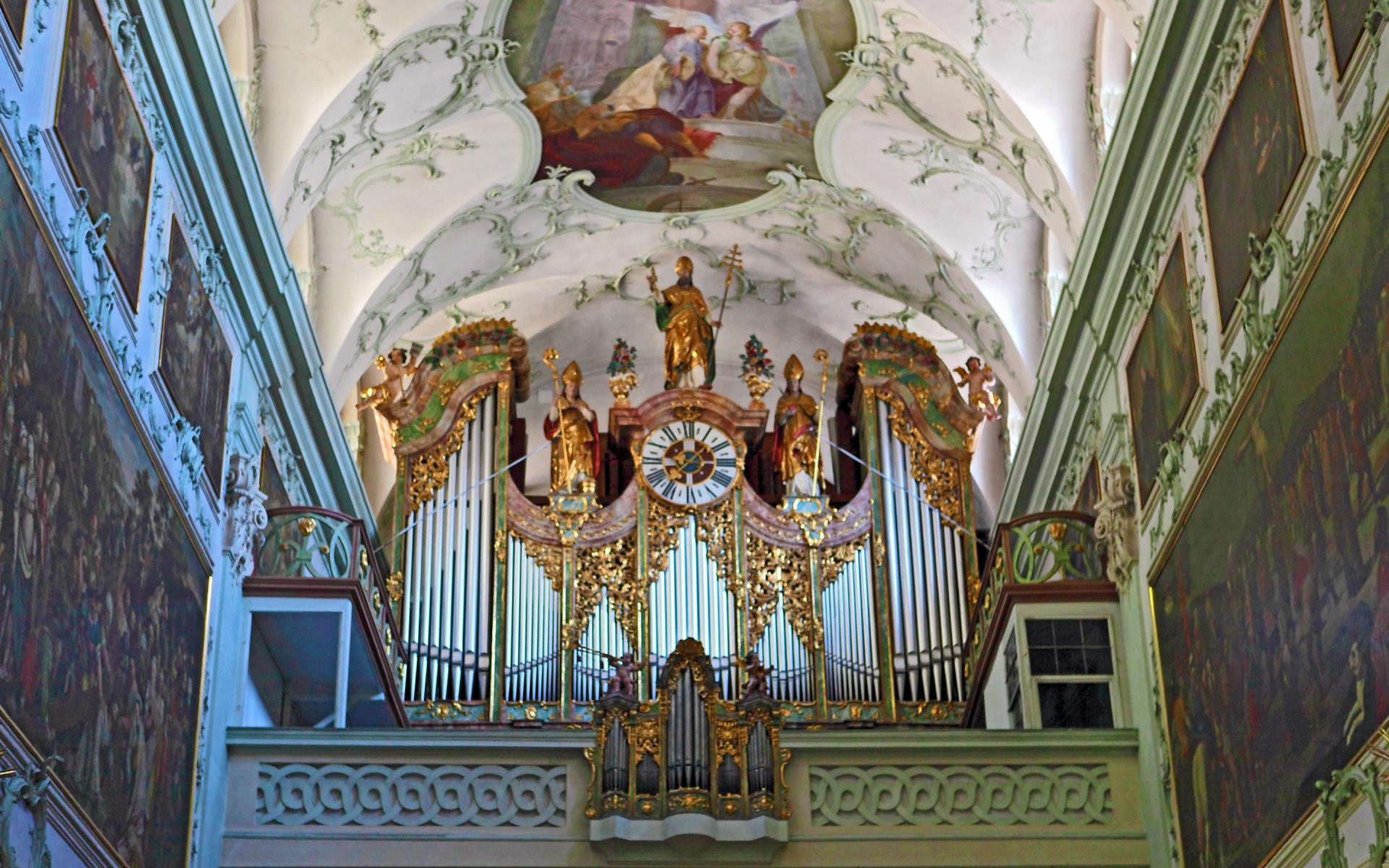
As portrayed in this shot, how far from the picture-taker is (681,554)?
63.6 ft

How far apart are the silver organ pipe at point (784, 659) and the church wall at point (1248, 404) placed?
174 inches

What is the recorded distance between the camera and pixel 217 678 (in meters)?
13.4

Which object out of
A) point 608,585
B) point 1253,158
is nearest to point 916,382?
point 608,585

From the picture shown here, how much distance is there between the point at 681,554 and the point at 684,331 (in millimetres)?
2602

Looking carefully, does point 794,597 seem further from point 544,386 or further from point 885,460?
point 544,386


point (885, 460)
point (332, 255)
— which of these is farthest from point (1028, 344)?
point (332, 255)

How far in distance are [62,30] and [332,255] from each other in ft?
26.6

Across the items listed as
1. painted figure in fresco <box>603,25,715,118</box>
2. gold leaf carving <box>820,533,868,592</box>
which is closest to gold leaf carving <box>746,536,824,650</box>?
gold leaf carving <box>820,533,868,592</box>

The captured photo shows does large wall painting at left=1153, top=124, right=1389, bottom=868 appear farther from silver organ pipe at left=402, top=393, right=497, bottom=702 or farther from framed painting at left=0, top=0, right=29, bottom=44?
silver organ pipe at left=402, top=393, right=497, bottom=702

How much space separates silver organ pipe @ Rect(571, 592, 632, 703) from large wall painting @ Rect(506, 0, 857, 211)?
14.1ft

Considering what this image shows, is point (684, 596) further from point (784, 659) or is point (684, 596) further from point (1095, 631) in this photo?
point (1095, 631)

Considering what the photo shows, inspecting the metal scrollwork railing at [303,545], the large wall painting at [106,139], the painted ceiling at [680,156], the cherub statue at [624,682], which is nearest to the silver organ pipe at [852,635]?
the painted ceiling at [680,156]

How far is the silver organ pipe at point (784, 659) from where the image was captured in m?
18.5

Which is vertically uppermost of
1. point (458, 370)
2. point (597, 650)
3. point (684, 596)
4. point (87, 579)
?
point (458, 370)
